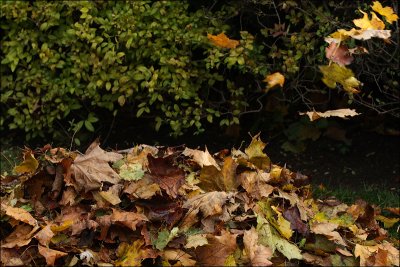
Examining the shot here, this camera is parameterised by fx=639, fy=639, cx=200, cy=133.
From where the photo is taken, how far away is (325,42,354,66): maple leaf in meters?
2.82

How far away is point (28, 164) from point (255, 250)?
0.99 meters

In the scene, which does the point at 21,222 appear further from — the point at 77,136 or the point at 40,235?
the point at 77,136

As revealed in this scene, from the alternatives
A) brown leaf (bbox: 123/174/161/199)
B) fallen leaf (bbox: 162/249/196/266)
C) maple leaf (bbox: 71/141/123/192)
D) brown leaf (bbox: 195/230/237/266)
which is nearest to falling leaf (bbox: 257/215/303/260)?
brown leaf (bbox: 195/230/237/266)

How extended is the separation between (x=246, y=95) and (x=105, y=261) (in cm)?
312

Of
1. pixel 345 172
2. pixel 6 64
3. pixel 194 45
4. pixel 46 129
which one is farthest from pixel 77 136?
pixel 345 172

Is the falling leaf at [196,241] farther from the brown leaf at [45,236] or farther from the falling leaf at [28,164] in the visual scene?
the falling leaf at [28,164]

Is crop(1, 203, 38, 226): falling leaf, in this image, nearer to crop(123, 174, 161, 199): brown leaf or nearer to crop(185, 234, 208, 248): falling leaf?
crop(123, 174, 161, 199): brown leaf

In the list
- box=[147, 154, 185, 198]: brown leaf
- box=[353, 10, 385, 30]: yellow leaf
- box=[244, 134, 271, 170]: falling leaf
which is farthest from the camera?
box=[244, 134, 271, 170]: falling leaf

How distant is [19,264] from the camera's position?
2252 millimetres

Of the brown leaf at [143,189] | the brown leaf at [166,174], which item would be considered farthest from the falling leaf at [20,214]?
the brown leaf at [166,174]

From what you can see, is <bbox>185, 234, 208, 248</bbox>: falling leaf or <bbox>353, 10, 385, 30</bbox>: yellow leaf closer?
<bbox>185, 234, 208, 248</bbox>: falling leaf

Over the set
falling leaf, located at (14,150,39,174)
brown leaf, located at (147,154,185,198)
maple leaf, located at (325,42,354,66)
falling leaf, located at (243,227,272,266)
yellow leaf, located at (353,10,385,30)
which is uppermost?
yellow leaf, located at (353,10,385,30)

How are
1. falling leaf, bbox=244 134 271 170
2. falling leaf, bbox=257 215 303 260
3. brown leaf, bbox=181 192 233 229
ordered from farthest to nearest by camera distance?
falling leaf, bbox=244 134 271 170 < brown leaf, bbox=181 192 233 229 < falling leaf, bbox=257 215 303 260

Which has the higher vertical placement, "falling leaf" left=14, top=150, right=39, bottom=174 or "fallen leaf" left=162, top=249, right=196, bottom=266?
"falling leaf" left=14, top=150, right=39, bottom=174
